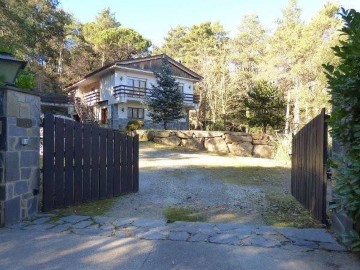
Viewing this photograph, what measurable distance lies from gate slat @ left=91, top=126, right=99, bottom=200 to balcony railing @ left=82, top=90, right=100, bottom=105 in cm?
2226

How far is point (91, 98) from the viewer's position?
92.2ft

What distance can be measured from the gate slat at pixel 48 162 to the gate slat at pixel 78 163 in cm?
47

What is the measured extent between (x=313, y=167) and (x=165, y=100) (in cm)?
1532

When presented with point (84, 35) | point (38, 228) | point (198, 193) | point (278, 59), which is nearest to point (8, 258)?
point (38, 228)

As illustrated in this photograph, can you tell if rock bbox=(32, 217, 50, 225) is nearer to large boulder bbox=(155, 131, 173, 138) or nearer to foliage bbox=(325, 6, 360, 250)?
foliage bbox=(325, 6, 360, 250)

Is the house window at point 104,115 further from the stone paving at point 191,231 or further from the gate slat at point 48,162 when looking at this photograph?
the stone paving at point 191,231

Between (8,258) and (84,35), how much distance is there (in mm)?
34842

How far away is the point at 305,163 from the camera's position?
16.5 feet

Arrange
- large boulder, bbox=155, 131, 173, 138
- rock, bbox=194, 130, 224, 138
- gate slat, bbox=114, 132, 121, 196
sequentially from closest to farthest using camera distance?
gate slat, bbox=114, 132, 121, 196 < rock, bbox=194, 130, 224, 138 < large boulder, bbox=155, 131, 173, 138

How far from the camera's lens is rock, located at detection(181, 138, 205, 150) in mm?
16062

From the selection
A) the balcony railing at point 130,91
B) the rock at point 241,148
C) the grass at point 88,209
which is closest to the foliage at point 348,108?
the grass at point 88,209

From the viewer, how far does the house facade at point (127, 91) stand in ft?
77.6

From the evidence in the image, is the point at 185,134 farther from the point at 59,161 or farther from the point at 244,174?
the point at 59,161

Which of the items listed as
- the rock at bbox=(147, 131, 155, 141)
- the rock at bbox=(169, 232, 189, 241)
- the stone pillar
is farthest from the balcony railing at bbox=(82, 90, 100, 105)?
the rock at bbox=(169, 232, 189, 241)
